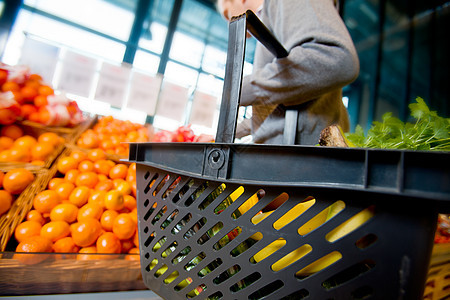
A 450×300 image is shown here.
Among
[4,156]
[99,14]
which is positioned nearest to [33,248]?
[4,156]

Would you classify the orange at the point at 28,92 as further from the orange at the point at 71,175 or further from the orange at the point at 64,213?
the orange at the point at 64,213

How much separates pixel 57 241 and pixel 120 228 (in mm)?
180

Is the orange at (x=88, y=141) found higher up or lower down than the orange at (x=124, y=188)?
higher up

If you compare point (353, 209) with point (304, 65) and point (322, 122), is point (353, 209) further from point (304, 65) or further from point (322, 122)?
point (322, 122)

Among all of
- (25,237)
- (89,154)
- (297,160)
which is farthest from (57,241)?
(297,160)

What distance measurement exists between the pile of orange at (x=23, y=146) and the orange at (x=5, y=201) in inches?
8.9

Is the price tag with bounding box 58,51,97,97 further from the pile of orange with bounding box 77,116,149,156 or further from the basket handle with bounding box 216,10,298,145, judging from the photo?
the basket handle with bounding box 216,10,298,145

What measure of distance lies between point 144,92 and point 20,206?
83 centimetres

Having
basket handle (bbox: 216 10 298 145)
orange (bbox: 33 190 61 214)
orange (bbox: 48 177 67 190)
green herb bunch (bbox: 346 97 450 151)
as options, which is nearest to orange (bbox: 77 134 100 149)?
orange (bbox: 48 177 67 190)

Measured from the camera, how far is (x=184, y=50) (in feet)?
7.91

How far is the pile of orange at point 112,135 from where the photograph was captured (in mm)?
1200

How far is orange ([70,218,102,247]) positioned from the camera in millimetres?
713

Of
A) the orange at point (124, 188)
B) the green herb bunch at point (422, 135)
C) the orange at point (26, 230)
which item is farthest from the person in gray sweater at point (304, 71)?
the orange at point (26, 230)

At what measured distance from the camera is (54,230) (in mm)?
706
